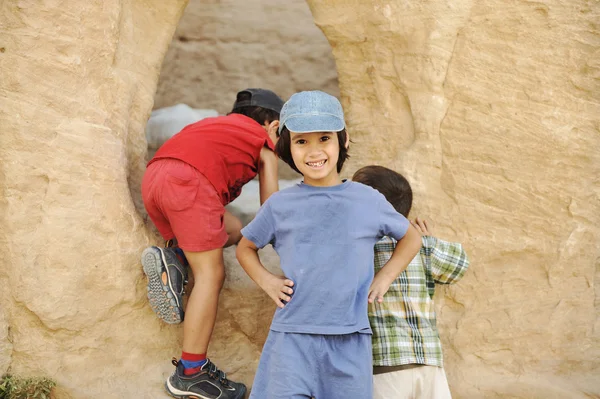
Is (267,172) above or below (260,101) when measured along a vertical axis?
below

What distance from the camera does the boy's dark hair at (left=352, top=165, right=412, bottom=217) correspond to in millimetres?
2529

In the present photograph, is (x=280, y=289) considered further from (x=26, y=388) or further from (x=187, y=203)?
(x=26, y=388)

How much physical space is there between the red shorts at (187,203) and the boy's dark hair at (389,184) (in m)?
0.55

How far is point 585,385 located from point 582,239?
590 mm

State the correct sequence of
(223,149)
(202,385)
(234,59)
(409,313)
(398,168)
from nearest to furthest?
(409,313) < (202,385) < (223,149) < (398,168) < (234,59)

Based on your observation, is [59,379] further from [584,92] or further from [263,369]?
[584,92]

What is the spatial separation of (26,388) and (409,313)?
1416mm

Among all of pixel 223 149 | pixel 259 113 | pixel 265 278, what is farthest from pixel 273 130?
pixel 265 278

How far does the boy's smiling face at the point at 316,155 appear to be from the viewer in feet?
7.41

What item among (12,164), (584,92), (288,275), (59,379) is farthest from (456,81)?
(59,379)

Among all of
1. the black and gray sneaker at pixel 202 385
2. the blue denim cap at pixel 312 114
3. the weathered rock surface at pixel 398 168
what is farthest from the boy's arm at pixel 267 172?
the black and gray sneaker at pixel 202 385

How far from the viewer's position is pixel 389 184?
2539mm

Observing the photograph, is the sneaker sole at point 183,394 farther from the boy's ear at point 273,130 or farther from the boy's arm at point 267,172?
the boy's ear at point 273,130

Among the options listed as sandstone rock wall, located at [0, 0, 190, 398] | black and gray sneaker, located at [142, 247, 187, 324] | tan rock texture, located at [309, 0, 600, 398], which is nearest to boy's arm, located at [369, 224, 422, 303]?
tan rock texture, located at [309, 0, 600, 398]
